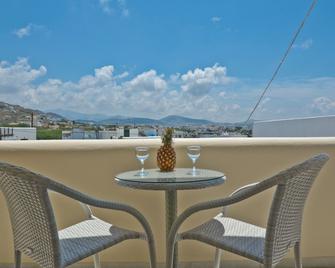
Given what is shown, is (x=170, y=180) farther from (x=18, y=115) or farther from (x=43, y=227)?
(x=18, y=115)

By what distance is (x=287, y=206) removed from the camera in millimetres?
1384

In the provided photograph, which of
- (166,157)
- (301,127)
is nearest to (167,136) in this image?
(166,157)

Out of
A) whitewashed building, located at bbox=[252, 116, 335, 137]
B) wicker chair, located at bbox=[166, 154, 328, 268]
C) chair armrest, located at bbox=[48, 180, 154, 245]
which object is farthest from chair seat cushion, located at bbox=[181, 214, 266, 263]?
whitewashed building, located at bbox=[252, 116, 335, 137]

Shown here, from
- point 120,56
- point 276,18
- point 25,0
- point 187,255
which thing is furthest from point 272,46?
point 187,255

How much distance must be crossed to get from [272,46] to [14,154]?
35.8 metres

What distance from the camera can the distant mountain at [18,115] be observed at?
8.83 metres

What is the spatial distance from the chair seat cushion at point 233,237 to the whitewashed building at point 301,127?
439 centimetres

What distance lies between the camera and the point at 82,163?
2283 millimetres

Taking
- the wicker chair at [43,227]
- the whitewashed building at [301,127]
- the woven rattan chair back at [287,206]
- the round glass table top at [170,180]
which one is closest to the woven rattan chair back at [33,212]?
the wicker chair at [43,227]

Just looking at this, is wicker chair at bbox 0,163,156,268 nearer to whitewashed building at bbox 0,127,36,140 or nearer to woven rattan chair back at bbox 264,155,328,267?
woven rattan chair back at bbox 264,155,328,267

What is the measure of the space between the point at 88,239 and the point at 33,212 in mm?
341

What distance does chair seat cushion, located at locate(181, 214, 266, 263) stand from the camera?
1443 mm

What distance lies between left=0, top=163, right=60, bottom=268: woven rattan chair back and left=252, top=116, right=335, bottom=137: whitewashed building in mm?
5100

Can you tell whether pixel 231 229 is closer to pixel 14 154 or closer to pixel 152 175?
pixel 152 175
